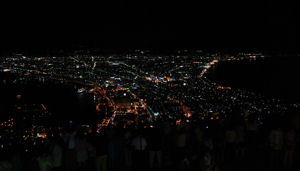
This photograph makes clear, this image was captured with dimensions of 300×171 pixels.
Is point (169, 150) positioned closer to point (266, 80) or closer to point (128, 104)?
point (128, 104)

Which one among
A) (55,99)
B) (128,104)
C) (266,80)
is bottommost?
(55,99)

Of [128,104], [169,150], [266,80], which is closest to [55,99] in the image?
[128,104]

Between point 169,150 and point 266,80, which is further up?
point 169,150

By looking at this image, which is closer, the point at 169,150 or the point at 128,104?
the point at 169,150

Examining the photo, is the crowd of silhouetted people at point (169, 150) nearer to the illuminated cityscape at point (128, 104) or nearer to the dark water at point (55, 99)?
the illuminated cityscape at point (128, 104)

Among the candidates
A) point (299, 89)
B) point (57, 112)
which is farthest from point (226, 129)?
point (299, 89)

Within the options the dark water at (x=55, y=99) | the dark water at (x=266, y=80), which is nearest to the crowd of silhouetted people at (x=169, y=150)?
the dark water at (x=55, y=99)

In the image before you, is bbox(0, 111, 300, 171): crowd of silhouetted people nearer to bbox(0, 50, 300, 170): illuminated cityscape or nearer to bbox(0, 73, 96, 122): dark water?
bbox(0, 50, 300, 170): illuminated cityscape

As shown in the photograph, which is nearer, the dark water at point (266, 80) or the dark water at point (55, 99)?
the dark water at point (55, 99)
